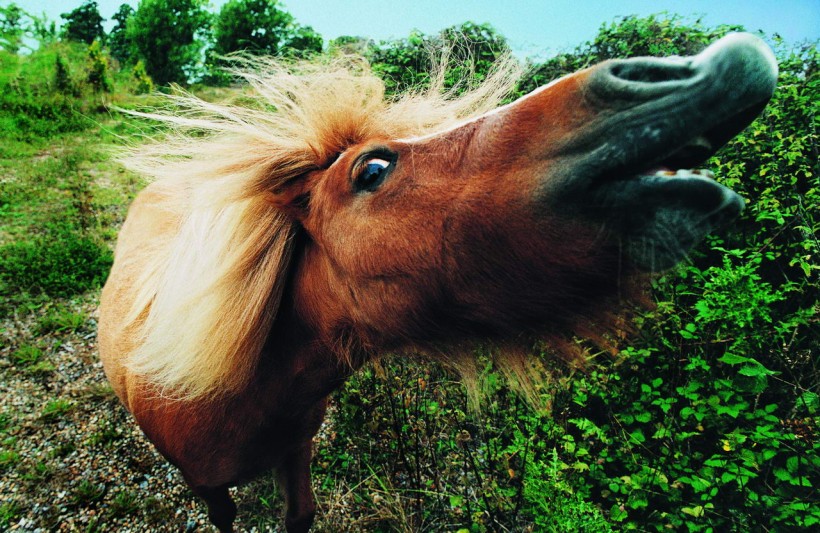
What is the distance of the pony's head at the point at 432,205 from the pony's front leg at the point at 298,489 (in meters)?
1.11

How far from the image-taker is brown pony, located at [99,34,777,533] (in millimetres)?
959

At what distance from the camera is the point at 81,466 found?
11.7 ft

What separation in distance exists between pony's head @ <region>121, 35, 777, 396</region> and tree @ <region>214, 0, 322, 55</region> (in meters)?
21.0

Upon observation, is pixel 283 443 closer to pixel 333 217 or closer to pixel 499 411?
pixel 333 217

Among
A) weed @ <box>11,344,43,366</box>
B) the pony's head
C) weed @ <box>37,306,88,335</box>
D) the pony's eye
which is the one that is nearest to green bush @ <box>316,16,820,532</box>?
the pony's head

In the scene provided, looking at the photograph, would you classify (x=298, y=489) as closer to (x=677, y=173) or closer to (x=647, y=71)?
(x=677, y=173)

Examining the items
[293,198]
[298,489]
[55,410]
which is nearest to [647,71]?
[293,198]

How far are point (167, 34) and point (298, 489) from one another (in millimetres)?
26166

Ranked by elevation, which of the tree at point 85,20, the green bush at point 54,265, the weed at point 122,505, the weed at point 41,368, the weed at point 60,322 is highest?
the tree at point 85,20

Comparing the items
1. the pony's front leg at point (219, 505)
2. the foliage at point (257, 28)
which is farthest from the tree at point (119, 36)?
the pony's front leg at point (219, 505)

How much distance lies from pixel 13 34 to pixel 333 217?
20.8 meters

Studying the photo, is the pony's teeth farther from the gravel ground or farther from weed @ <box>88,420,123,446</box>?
weed @ <box>88,420,123,446</box>

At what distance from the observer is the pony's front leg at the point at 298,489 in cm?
274

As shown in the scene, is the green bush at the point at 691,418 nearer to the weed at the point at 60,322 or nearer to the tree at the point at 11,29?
the weed at the point at 60,322
